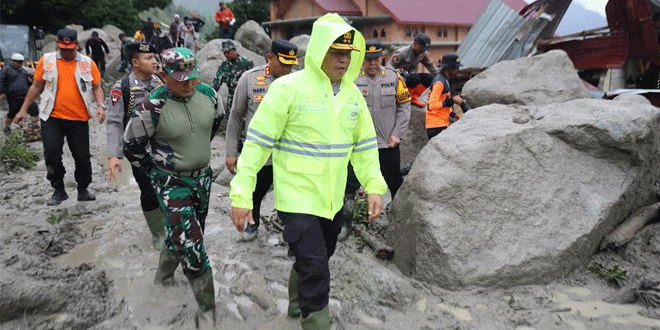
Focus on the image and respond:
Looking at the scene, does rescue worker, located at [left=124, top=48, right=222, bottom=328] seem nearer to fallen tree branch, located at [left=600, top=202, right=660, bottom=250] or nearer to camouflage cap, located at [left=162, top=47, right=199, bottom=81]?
camouflage cap, located at [left=162, top=47, right=199, bottom=81]


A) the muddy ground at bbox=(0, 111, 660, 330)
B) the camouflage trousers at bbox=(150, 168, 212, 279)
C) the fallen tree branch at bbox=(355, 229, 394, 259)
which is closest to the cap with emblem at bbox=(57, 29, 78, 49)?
the muddy ground at bbox=(0, 111, 660, 330)

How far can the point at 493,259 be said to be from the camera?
13.1ft

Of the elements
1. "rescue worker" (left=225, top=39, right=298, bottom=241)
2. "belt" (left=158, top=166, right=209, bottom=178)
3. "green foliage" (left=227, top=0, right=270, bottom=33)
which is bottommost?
"belt" (left=158, top=166, right=209, bottom=178)

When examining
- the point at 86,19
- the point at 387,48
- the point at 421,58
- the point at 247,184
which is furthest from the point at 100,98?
the point at 86,19

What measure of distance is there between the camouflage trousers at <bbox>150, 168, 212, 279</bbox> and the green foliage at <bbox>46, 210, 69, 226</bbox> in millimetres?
2693

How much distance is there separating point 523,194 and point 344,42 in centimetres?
222

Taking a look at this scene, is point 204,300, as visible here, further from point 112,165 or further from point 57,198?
point 57,198

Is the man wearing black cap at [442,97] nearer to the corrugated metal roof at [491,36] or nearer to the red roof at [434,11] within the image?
the corrugated metal roof at [491,36]

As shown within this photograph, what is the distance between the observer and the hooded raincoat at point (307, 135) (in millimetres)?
2951

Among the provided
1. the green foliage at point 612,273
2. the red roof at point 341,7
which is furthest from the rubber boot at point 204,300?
the red roof at point 341,7

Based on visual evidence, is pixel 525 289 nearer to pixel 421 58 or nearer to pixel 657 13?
pixel 421 58

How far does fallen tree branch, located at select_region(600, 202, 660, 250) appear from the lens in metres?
4.40

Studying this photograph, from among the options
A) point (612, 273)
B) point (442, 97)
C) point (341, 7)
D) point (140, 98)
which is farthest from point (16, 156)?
point (341, 7)

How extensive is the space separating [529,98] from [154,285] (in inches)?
233
